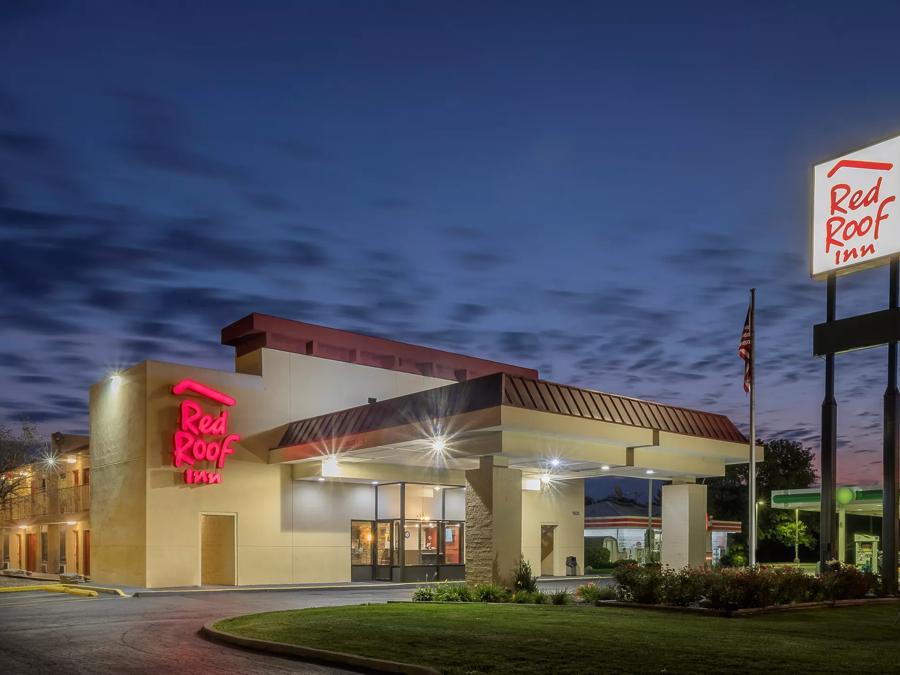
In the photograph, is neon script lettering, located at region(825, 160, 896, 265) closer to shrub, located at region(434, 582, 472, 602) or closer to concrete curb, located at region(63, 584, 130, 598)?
shrub, located at region(434, 582, 472, 602)

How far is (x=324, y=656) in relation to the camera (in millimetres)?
11773

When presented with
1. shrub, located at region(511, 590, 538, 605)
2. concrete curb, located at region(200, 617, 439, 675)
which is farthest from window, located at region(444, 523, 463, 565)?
concrete curb, located at region(200, 617, 439, 675)

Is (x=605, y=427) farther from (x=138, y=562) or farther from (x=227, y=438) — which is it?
(x=138, y=562)

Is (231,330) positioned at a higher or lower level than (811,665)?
higher

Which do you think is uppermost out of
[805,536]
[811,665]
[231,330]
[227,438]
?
[231,330]

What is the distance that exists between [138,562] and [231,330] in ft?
28.4

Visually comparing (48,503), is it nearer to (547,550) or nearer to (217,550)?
(217,550)

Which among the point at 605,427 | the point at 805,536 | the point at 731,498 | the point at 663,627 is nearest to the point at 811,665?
the point at 663,627

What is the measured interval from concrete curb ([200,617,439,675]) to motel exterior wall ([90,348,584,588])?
14.6m

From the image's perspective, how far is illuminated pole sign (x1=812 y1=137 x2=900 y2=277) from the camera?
22.9 meters

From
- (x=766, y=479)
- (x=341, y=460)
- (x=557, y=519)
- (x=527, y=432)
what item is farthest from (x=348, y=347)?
(x=766, y=479)

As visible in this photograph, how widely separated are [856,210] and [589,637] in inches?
616

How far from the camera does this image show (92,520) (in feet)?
104

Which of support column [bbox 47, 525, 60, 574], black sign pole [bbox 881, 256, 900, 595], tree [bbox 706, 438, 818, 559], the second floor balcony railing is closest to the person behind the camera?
black sign pole [bbox 881, 256, 900, 595]
